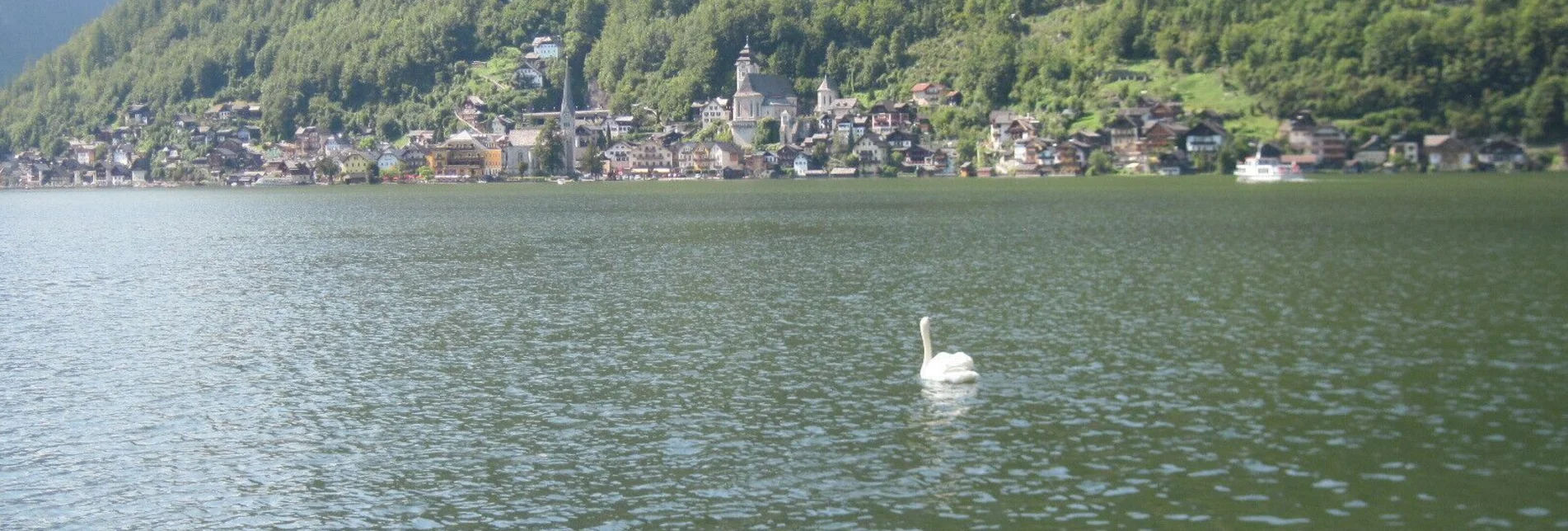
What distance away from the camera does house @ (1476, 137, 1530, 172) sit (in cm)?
12694

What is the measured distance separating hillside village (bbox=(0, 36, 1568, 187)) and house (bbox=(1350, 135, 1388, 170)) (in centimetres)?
10

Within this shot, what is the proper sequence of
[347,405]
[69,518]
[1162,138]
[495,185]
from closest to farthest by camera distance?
[69,518], [347,405], [1162,138], [495,185]

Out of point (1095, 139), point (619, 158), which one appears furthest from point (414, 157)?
point (1095, 139)

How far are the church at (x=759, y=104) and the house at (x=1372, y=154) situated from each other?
70.2 m

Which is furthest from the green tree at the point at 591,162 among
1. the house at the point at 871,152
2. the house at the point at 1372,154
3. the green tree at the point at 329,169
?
the house at the point at 1372,154

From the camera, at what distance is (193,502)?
722 inches

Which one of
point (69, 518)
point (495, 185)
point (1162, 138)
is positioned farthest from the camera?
point (495, 185)

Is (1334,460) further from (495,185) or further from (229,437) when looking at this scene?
(495,185)

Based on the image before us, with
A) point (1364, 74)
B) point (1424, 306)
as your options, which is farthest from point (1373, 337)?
point (1364, 74)

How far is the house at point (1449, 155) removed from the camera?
421 ft

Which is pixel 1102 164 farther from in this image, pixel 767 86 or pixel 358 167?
pixel 358 167

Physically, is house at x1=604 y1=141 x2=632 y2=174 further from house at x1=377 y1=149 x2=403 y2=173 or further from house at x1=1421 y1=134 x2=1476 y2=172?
house at x1=1421 y1=134 x2=1476 y2=172

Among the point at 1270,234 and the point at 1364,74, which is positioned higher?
the point at 1364,74

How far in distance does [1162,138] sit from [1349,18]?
27.1 m
